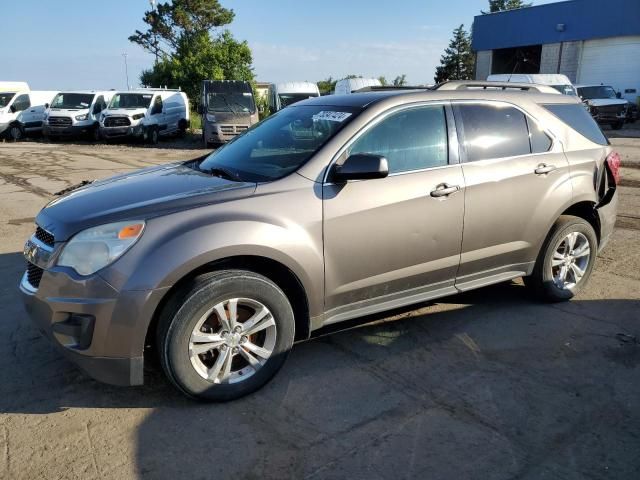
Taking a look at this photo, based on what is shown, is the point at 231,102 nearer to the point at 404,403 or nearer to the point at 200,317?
the point at 200,317

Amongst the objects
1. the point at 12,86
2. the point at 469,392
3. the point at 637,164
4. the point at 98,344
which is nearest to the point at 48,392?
the point at 98,344

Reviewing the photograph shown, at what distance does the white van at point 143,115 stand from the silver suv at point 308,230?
61.0ft

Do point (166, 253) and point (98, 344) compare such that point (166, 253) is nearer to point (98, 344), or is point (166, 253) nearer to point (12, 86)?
point (98, 344)

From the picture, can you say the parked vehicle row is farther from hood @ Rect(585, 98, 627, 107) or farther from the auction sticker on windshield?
the auction sticker on windshield

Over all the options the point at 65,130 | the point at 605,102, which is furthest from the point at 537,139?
the point at 605,102

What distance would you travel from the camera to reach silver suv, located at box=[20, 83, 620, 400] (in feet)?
9.58

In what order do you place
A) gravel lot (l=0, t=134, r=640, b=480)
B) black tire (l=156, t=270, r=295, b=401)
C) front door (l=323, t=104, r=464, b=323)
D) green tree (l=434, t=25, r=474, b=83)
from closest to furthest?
1. gravel lot (l=0, t=134, r=640, b=480)
2. black tire (l=156, t=270, r=295, b=401)
3. front door (l=323, t=104, r=464, b=323)
4. green tree (l=434, t=25, r=474, b=83)

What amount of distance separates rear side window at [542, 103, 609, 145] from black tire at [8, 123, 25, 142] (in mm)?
25229

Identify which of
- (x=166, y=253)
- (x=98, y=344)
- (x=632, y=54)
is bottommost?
(x=98, y=344)

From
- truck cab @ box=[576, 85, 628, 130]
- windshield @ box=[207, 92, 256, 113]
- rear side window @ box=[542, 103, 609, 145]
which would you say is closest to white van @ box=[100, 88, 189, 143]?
windshield @ box=[207, 92, 256, 113]

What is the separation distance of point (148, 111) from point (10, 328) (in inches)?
769

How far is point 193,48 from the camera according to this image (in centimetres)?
4016

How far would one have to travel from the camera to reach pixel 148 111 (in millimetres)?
22203

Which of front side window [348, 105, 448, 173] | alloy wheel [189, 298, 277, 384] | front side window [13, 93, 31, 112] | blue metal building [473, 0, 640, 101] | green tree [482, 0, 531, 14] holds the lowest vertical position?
alloy wheel [189, 298, 277, 384]
